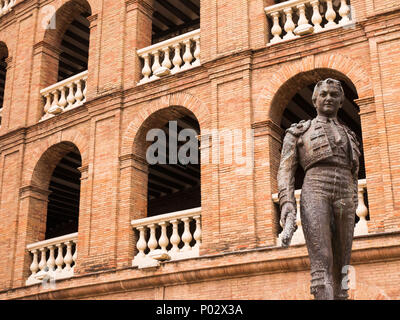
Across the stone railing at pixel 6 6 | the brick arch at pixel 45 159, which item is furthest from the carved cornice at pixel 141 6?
the stone railing at pixel 6 6

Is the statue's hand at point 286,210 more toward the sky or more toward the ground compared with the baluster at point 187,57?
more toward the ground

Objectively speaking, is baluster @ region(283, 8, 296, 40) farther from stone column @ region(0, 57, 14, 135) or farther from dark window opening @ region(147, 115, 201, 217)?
stone column @ region(0, 57, 14, 135)

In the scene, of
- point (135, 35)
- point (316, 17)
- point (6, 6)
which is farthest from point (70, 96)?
point (316, 17)

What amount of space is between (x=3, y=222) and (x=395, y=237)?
9506 millimetres

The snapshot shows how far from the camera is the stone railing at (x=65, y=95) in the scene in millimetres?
15461

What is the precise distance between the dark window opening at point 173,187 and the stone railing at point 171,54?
2986mm

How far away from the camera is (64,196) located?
20125 millimetres

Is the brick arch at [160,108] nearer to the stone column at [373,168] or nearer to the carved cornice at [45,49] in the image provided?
the stone column at [373,168]

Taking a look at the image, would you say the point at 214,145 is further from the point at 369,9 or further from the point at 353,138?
the point at 353,138

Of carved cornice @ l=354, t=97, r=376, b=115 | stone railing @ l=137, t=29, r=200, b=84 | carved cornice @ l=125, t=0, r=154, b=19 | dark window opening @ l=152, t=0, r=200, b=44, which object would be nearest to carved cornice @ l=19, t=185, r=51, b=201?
stone railing @ l=137, t=29, r=200, b=84

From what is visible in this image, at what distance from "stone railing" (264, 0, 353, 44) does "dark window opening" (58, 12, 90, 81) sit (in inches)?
251
